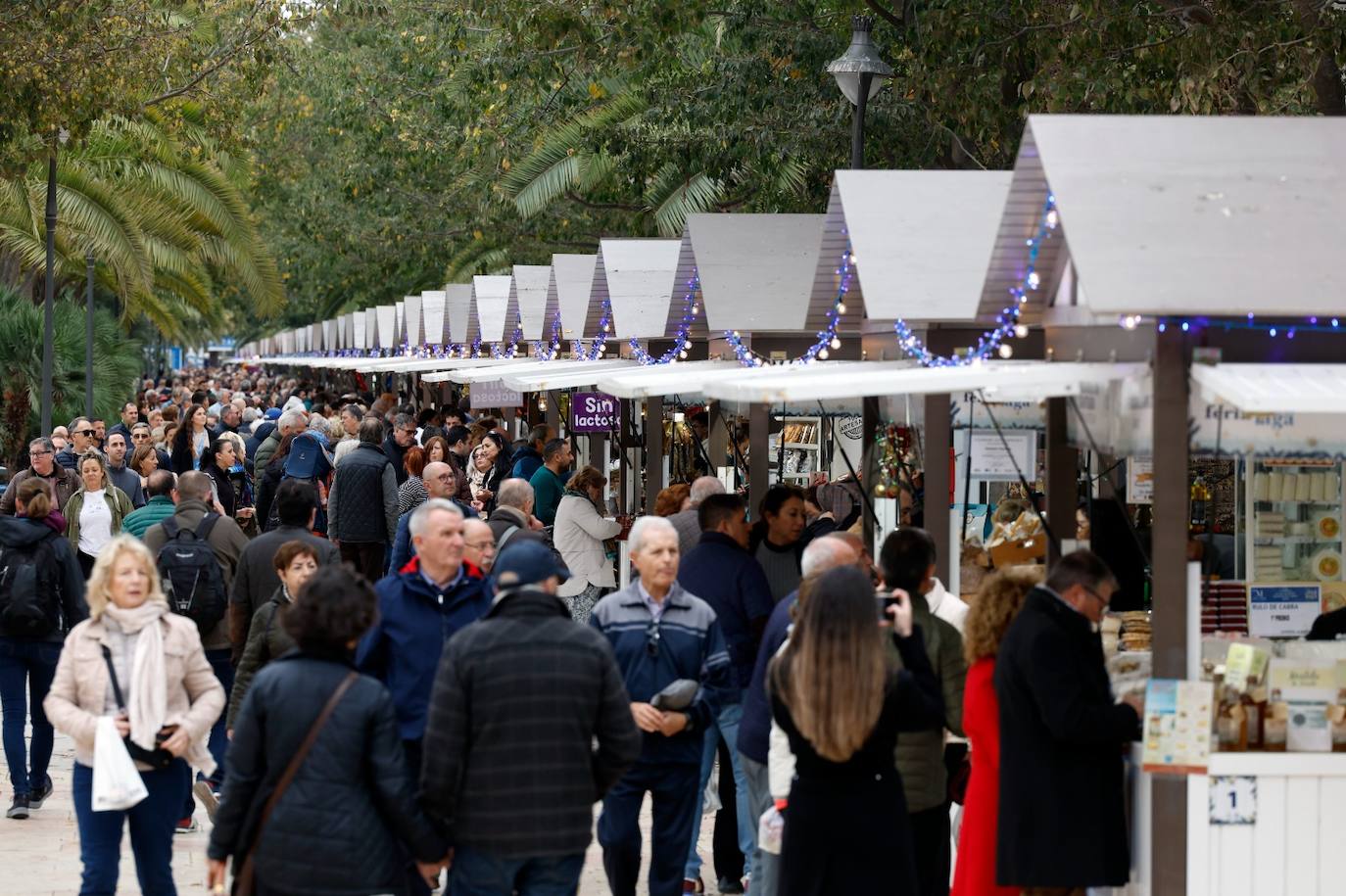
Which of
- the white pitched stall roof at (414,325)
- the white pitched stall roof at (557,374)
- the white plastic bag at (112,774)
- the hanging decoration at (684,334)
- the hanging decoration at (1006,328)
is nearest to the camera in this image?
the white plastic bag at (112,774)

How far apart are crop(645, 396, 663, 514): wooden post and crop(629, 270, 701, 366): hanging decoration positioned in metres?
0.34

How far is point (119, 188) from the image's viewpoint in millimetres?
28500

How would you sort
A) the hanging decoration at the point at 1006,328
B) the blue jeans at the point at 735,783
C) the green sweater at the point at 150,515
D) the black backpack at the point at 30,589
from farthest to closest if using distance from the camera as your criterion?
the green sweater at the point at 150,515 → the black backpack at the point at 30,589 → the blue jeans at the point at 735,783 → the hanging decoration at the point at 1006,328

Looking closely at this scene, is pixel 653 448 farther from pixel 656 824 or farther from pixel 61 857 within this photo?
pixel 656 824

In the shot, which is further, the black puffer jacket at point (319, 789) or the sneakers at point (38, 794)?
the sneakers at point (38, 794)

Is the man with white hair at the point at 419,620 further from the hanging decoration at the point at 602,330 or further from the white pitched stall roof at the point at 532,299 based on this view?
the white pitched stall roof at the point at 532,299

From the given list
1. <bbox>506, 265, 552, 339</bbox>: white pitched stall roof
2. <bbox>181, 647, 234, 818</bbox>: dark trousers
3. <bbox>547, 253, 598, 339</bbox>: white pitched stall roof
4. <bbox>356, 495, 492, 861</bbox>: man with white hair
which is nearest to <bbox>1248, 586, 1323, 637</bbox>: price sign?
<bbox>356, 495, 492, 861</bbox>: man with white hair

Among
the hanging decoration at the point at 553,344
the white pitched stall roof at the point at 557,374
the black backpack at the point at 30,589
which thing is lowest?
the black backpack at the point at 30,589

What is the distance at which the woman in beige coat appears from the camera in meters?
7.10

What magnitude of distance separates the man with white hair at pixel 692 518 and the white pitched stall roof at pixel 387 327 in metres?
24.3

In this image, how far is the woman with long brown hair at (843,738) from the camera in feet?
20.0

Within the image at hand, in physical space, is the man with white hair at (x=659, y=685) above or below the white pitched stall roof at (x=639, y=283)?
below

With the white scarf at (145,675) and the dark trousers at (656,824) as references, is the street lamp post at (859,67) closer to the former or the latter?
the dark trousers at (656,824)

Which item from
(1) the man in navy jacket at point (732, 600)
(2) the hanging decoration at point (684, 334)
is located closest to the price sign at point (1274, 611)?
(1) the man in navy jacket at point (732, 600)
